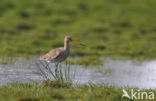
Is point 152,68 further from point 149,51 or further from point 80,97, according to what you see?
point 80,97

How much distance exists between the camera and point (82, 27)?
74.4ft

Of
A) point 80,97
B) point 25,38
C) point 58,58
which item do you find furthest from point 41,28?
point 80,97

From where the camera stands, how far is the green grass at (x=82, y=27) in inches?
698

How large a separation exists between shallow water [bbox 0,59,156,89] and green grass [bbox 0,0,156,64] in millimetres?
1505

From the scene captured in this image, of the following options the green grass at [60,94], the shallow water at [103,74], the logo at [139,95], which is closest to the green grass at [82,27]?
the shallow water at [103,74]

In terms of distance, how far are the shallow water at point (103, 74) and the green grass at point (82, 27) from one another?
4.94 ft

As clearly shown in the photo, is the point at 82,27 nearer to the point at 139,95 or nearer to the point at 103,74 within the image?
the point at 103,74

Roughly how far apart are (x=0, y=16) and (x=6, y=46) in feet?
24.8

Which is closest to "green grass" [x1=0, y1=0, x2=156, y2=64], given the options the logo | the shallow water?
the shallow water

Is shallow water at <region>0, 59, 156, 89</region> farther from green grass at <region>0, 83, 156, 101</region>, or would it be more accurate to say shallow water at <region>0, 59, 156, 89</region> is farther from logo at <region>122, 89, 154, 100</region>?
green grass at <region>0, 83, 156, 101</region>

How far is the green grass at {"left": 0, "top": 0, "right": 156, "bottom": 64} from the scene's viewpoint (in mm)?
17734

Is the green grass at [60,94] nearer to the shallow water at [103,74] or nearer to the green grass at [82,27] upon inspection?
the shallow water at [103,74]

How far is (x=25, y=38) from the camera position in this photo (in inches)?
776

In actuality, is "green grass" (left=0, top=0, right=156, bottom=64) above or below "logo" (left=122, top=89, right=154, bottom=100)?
above
